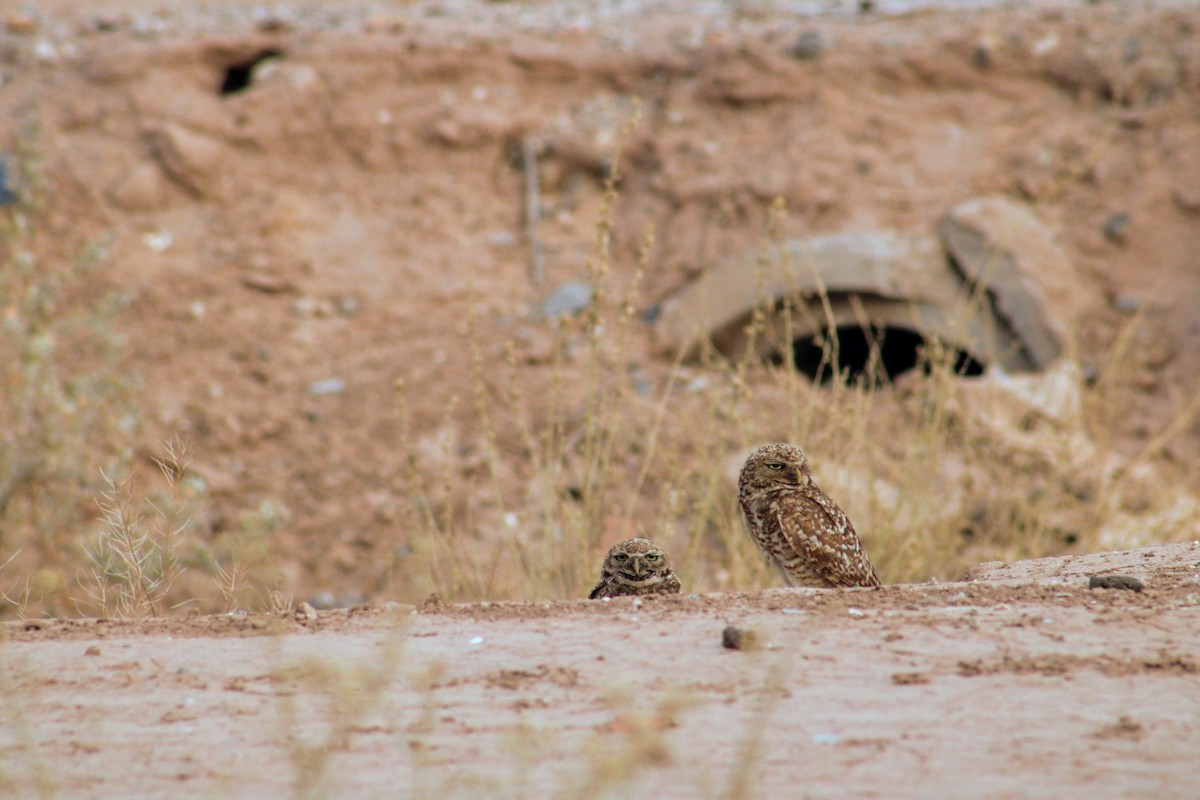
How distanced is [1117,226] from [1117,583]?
6223 millimetres

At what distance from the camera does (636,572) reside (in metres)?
5.17

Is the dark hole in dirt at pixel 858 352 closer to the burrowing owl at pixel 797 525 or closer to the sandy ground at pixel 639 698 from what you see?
the burrowing owl at pixel 797 525

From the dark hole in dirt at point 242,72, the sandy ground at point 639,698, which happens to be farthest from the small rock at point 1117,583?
the dark hole in dirt at point 242,72

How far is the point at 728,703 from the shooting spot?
3.09m

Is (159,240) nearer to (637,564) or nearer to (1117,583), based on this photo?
(637,564)

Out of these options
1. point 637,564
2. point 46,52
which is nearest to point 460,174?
point 46,52

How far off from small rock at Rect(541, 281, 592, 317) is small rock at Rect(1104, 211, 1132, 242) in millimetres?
3644

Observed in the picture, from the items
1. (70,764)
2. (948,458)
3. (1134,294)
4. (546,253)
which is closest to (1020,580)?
(70,764)

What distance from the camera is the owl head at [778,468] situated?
18.1ft

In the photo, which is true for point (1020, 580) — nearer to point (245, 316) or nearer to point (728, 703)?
point (728, 703)

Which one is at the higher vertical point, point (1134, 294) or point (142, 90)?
point (142, 90)

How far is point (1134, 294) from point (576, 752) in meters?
7.77

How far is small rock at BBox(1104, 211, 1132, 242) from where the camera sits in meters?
9.65

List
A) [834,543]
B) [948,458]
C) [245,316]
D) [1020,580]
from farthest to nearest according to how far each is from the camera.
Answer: [245,316], [948,458], [834,543], [1020,580]
